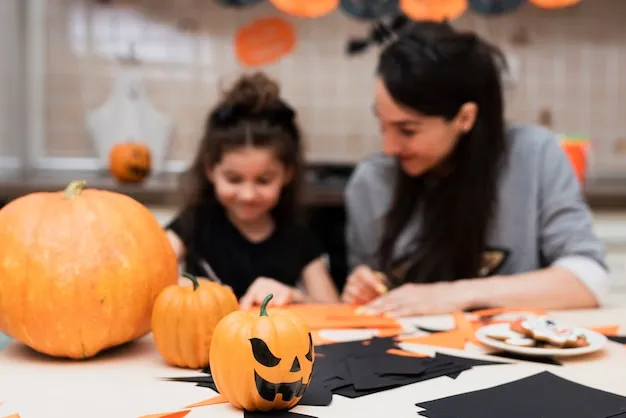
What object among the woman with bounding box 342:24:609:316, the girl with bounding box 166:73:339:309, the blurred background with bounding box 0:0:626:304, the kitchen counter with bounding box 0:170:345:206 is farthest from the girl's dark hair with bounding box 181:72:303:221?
the blurred background with bounding box 0:0:626:304

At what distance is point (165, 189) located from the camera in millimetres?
2365

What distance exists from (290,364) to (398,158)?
3.36ft

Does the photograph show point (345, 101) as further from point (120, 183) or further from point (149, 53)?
point (120, 183)

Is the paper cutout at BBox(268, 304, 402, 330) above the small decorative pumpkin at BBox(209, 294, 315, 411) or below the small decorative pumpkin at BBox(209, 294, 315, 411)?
below

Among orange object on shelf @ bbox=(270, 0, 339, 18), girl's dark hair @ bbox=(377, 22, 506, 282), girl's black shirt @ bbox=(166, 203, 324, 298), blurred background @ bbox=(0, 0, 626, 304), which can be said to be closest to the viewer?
girl's dark hair @ bbox=(377, 22, 506, 282)

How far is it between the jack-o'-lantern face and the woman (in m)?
0.67

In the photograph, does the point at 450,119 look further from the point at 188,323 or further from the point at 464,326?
the point at 188,323

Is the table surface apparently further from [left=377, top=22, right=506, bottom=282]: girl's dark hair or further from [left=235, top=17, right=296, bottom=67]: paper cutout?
[left=235, top=17, right=296, bottom=67]: paper cutout

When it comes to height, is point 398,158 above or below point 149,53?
below

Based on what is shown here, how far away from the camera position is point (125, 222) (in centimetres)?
94

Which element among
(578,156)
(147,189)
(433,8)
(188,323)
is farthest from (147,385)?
(578,156)

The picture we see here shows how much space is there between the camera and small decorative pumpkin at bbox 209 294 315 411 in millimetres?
684

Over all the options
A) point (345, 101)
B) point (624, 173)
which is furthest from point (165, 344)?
point (624, 173)

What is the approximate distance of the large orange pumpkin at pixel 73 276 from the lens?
0.87 m
